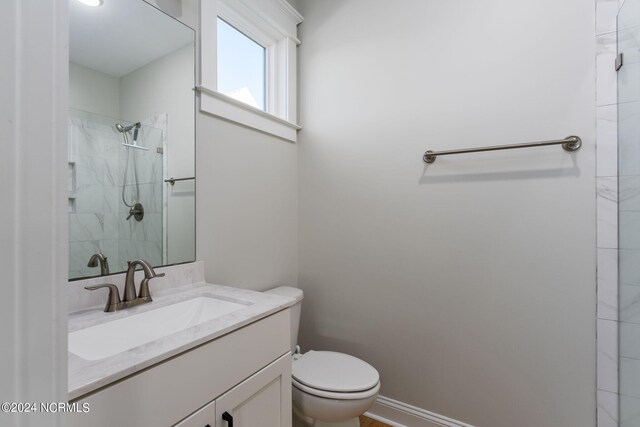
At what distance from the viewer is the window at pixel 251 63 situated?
4.45ft

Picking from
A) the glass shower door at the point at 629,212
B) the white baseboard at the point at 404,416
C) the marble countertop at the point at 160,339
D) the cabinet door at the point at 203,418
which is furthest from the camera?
the white baseboard at the point at 404,416

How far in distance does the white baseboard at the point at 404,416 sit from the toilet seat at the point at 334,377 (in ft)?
1.31

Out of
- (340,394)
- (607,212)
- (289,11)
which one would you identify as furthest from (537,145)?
(289,11)

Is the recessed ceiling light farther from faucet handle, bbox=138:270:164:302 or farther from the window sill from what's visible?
faucet handle, bbox=138:270:164:302

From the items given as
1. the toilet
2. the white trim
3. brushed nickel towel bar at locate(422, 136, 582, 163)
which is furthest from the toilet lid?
the white trim

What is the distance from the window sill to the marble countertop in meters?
0.79

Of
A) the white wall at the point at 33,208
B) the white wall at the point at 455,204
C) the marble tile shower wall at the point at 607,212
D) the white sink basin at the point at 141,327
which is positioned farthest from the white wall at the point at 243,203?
the marble tile shower wall at the point at 607,212

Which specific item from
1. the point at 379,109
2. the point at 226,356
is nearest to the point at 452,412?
the point at 226,356

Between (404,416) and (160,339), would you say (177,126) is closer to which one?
(160,339)

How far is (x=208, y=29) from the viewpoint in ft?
4.39

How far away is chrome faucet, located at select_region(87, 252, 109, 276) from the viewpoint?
3.29ft

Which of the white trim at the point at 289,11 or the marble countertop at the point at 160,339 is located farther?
the white trim at the point at 289,11

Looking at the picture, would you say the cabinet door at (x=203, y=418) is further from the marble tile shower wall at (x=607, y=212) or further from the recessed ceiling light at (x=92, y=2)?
the marble tile shower wall at (x=607, y=212)

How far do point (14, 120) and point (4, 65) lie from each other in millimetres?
51
